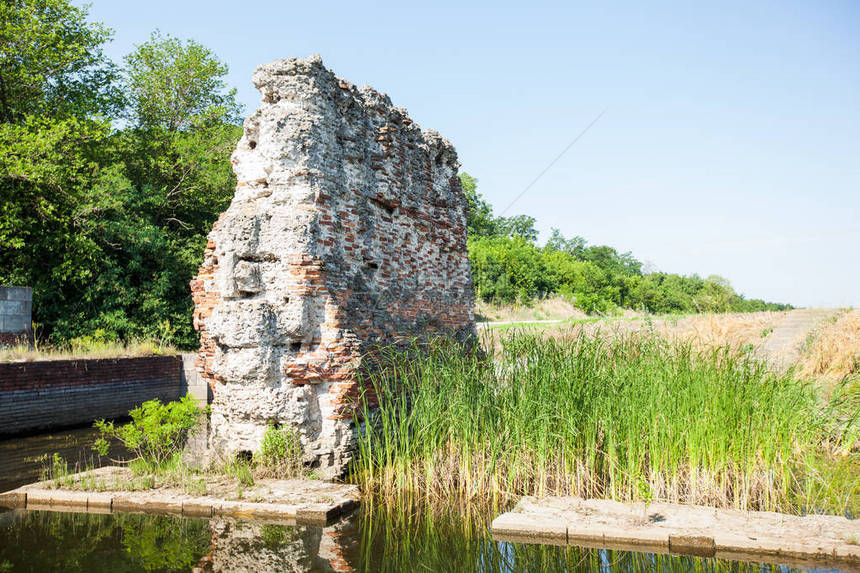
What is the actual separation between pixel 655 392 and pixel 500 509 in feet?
6.28

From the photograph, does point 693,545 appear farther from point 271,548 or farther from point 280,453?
point 280,453

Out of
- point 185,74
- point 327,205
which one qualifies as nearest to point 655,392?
point 327,205

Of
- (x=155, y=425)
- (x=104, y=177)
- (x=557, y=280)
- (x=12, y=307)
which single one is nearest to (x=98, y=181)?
(x=104, y=177)

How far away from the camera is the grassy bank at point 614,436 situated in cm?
579

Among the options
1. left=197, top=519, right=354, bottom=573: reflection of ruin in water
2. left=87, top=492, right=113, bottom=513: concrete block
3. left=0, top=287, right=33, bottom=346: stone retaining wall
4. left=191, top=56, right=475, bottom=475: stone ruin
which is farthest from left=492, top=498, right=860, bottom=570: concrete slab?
left=0, top=287, right=33, bottom=346: stone retaining wall

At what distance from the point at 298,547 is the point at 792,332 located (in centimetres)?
1437

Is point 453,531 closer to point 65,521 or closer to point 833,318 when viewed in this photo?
point 65,521

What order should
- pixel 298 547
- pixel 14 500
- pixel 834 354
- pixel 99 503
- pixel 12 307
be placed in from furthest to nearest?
pixel 12 307 → pixel 834 354 → pixel 14 500 → pixel 99 503 → pixel 298 547

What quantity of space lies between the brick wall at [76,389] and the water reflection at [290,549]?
23.1ft

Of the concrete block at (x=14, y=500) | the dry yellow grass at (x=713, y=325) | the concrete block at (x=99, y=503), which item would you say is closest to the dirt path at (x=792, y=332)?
the dry yellow grass at (x=713, y=325)

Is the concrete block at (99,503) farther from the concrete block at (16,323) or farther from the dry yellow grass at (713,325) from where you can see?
the concrete block at (16,323)

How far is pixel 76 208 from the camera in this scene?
1798cm

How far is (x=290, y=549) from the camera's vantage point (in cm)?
497

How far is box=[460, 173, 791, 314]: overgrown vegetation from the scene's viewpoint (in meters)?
31.1
